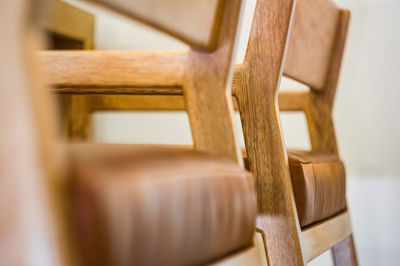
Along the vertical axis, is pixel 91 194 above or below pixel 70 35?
below

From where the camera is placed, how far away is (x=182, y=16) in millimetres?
556

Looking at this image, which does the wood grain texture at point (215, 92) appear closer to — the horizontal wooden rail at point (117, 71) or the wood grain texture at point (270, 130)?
the horizontal wooden rail at point (117, 71)

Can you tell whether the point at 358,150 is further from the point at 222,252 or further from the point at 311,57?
the point at 222,252

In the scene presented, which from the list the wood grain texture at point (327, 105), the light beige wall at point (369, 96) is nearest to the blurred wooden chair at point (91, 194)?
the wood grain texture at point (327, 105)

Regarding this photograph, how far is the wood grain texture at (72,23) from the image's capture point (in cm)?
181

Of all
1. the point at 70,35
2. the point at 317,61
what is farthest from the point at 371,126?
the point at 70,35

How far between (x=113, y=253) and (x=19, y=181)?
0.09 metres

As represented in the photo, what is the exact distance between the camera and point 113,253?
0.40 meters

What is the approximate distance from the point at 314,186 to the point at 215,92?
1.31 feet

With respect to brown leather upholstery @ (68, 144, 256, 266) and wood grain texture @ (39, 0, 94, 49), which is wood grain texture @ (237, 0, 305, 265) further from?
wood grain texture @ (39, 0, 94, 49)

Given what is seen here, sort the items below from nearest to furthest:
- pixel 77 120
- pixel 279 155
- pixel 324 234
A: pixel 279 155
pixel 324 234
pixel 77 120

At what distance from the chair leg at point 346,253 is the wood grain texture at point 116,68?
0.83 meters

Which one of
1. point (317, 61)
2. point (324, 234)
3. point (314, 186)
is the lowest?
point (324, 234)

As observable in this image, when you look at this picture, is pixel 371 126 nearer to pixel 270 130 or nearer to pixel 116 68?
pixel 270 130
